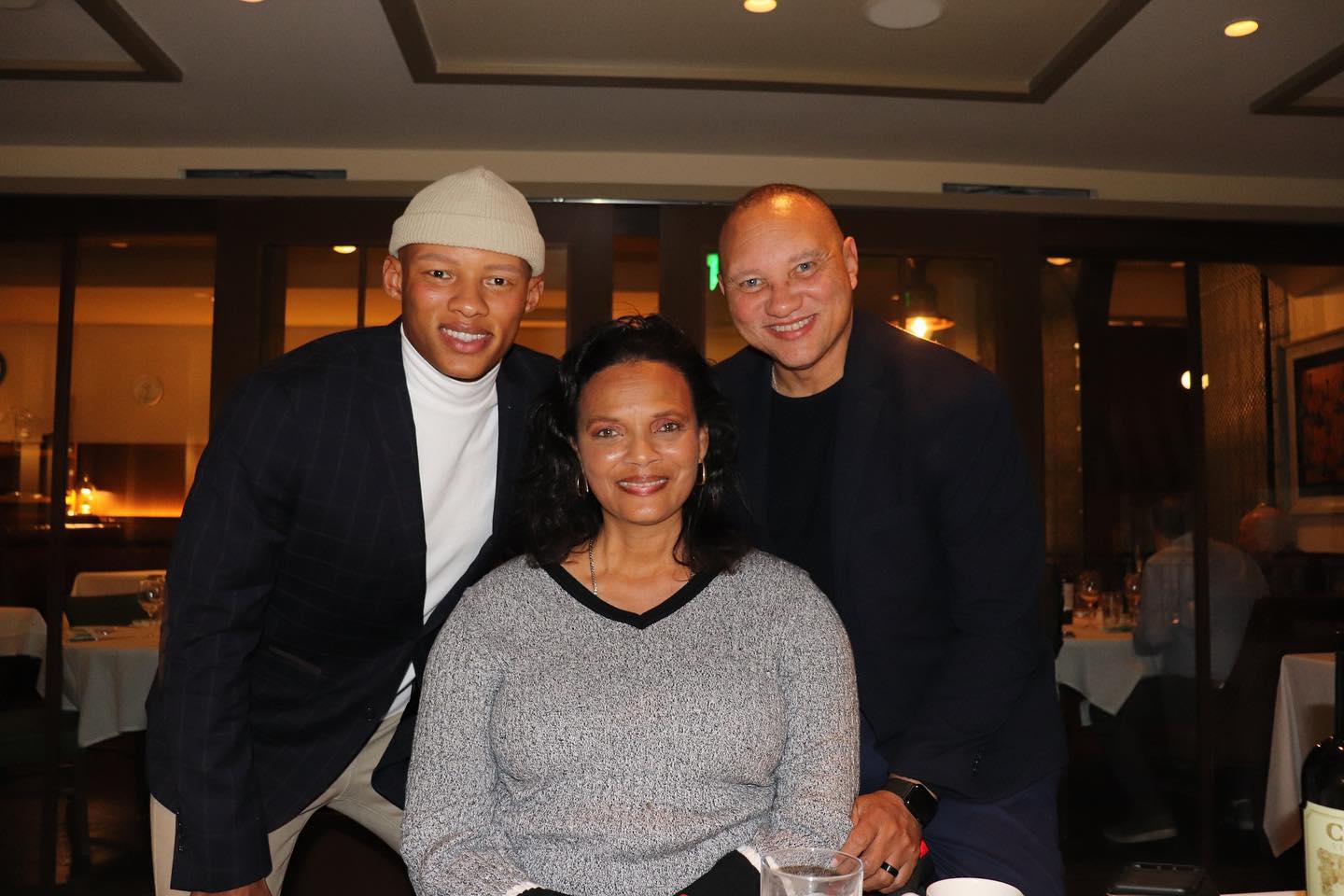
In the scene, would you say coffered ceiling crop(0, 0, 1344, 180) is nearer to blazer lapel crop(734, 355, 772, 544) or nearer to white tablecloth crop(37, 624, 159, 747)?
blazer lapel crop(734, 355, 772, 544)

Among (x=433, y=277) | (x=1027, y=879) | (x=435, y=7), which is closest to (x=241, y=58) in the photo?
(x=435, y=7)

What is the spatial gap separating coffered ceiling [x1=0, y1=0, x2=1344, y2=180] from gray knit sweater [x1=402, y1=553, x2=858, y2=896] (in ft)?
7.80

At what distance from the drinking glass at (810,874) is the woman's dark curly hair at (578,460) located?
2.77ft

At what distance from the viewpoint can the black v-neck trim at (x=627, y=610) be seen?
170cm

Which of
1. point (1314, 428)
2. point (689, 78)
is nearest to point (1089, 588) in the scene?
point (1314, 428)

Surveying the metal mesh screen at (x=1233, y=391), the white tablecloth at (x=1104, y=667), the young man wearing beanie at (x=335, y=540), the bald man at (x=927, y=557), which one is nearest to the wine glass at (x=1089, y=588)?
the white tablecloth at (x=1104, y=667)

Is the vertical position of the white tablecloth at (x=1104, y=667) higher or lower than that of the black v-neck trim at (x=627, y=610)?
lower

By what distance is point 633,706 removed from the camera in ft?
5.24

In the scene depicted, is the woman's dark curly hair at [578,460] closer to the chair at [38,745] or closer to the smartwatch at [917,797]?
the smartwatch at [917,797]

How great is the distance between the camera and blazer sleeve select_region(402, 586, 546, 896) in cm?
152

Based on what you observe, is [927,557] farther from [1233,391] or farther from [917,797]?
[1233,391]

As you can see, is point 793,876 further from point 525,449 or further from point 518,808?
point 525,449

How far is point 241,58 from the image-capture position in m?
3.72

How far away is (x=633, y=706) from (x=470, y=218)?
877mm
